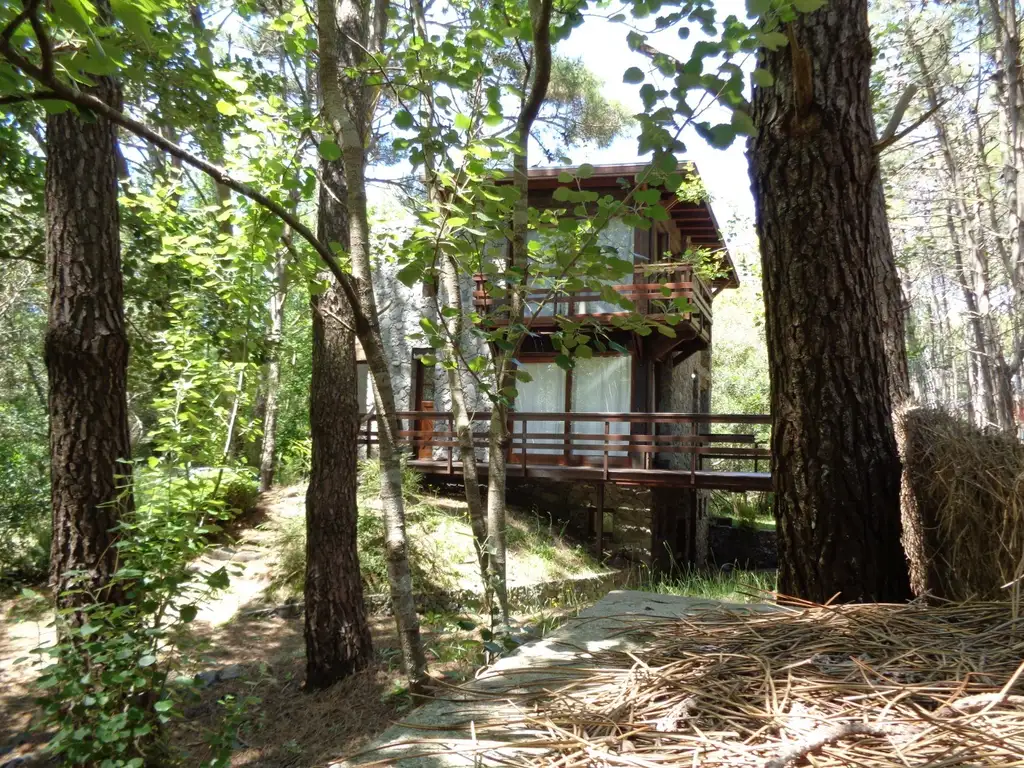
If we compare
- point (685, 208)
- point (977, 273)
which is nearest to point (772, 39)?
point (685, 208)

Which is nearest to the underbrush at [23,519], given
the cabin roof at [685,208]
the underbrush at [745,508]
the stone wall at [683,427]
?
the cabin roof at [685,208]

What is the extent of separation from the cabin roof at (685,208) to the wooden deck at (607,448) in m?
3.53

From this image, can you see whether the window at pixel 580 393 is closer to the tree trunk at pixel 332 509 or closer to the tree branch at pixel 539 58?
the tree trunk at pixel 332 509

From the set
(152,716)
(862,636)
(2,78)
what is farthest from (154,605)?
(862,636)

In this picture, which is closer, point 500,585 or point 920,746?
point 920,746

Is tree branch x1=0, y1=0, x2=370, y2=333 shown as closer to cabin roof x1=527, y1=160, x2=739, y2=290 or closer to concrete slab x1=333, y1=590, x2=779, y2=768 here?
concrete slab x1=333, y1=590, x2=779, y2=768

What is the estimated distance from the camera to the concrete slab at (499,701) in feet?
3.74

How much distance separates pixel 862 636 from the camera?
4.93 feet

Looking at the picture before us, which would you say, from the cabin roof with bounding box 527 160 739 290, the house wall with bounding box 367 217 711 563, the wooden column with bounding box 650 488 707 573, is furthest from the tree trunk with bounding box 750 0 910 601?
the house wall with bounding box 367 217 711 563

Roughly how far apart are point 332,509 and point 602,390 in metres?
8.08

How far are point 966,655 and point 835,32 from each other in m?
2.30

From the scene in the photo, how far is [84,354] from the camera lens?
4410 millimetres

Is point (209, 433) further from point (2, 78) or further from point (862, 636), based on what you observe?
point (862, 636)

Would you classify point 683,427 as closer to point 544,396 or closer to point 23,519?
point 544,396
